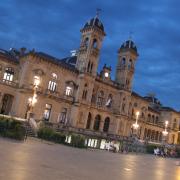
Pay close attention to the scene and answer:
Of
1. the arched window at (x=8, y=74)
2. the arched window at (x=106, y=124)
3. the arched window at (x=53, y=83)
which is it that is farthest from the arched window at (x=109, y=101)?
the arched window at (x=8, y=74)

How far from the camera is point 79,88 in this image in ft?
228

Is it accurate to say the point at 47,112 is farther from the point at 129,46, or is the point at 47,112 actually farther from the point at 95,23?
the point at 129,46

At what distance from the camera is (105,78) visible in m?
78.9

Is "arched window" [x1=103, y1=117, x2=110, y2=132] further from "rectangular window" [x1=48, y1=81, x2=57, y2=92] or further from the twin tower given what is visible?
"rectangular window" [x1=48, y1=81, x2=57, y2=92]

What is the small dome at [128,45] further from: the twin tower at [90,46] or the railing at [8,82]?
the railing at [8,82]

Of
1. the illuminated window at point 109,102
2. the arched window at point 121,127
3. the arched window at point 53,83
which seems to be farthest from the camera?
the arched window at point 121,127

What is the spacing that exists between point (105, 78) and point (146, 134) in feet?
93.4

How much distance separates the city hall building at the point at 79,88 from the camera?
61.8 metres

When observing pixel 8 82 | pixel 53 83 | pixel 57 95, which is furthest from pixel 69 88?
pixel 8 82

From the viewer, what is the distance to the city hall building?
203 ft

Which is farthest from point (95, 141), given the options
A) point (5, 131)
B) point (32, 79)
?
point (5, 131)

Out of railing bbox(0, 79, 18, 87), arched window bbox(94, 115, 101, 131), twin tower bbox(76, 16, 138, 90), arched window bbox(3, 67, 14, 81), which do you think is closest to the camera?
railing bbox(0, 79, 18, 87)

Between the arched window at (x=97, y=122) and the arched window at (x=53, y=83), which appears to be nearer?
the arched window at (x=53, y=83)

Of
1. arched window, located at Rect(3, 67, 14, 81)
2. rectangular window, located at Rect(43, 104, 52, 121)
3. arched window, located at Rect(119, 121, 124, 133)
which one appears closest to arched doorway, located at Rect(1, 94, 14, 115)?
arched window, located at Rect(3, 67, 14, 81)
